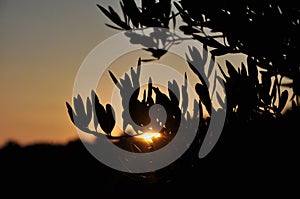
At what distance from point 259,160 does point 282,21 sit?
4.46 feet

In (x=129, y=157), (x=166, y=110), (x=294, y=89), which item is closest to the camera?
(x=294, y=89)

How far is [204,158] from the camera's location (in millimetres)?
7016

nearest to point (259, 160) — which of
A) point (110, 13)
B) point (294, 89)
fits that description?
point (294, 89)

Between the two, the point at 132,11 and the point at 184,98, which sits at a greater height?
the point at 132,11

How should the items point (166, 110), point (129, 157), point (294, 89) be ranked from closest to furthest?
point (294, 89), point (166, 110), point (129, 157)

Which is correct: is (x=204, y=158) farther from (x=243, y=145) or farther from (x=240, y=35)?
(x=240, y=35)

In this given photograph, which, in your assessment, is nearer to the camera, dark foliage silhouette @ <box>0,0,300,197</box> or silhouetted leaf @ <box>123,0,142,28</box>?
dark foliage silhouette @ <box>0,0,300,197</box>

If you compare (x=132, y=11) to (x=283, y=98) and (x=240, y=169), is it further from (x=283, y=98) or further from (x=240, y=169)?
(x=240, y=169)

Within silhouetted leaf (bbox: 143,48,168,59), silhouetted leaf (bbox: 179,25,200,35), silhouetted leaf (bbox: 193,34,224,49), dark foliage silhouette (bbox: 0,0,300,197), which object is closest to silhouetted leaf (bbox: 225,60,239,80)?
dark foliage silhouette (bbox: 0,0,300,197)

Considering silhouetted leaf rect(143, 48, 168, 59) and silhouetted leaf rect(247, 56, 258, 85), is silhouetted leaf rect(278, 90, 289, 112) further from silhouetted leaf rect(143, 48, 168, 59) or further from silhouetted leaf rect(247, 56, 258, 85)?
silhouetted leaf rect(143, 48, 168, 59)

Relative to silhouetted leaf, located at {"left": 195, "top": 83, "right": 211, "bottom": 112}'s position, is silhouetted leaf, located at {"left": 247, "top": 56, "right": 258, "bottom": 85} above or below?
above

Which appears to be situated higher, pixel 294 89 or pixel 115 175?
pixel 294 89

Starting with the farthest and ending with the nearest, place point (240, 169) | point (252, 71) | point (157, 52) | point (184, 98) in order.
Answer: point (157, 52), point (184, 98), point (240, 169), point (252, 71)

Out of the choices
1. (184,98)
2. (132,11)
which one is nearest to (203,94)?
(184,98)
